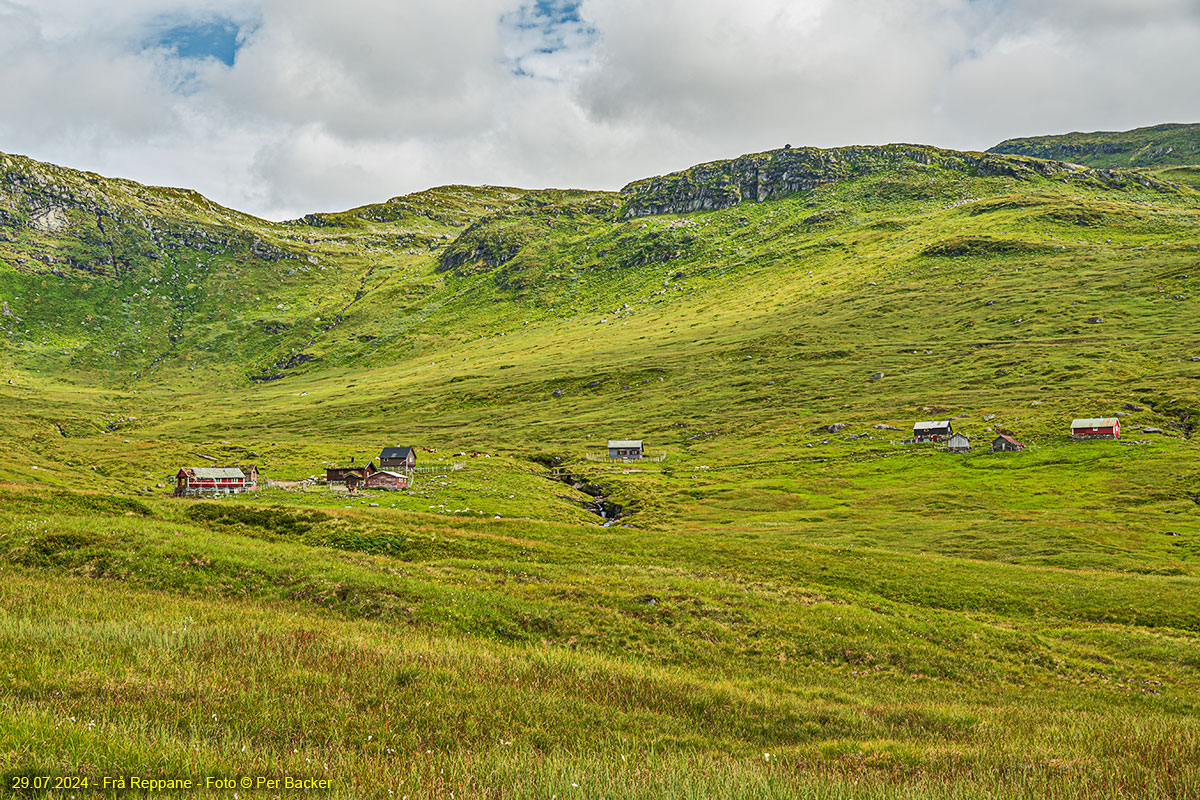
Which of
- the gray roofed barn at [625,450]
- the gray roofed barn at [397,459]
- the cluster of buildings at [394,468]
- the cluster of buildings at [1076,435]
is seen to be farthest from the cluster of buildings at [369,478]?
the cluster of buildings at [1076,435]

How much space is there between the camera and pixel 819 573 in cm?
4047

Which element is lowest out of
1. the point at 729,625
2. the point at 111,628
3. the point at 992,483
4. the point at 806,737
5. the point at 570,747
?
the point at 992,483

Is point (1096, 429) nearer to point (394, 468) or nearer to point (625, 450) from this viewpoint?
point (625, 450)

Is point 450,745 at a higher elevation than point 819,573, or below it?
higher

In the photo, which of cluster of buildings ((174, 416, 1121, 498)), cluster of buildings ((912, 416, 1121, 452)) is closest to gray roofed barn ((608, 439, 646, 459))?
cluster of buildings ((174, 416, 1121, 498))

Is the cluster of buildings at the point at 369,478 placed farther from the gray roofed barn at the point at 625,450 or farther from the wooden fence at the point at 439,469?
the gray roofed barn at the point at 625,450

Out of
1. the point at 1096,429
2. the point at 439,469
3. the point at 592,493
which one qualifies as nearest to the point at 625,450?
the point at 592,493

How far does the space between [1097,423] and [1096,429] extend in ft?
3.78

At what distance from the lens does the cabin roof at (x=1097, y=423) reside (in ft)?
353

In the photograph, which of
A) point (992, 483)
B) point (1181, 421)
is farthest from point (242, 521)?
point (1181, 421)

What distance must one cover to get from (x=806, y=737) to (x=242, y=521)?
122 feet

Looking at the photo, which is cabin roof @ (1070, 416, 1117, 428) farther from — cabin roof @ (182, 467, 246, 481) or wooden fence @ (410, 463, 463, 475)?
cabin roof @ (182, 467, 246, 481)

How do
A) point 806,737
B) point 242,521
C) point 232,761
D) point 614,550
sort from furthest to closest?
point 614,550, point 242,521, point 806,737, point 232,761

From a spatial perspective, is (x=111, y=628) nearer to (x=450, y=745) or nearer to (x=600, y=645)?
(x=450, y=745)
